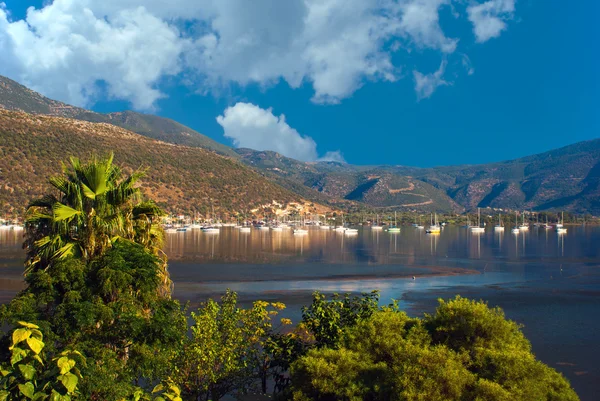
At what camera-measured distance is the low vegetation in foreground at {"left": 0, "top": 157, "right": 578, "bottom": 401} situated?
28.5ft

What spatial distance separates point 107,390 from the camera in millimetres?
7246

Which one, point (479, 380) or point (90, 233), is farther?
point (90, 233)

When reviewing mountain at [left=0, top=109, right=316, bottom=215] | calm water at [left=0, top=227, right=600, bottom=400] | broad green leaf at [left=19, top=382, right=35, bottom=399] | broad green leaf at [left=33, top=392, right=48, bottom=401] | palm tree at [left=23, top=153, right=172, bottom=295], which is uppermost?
mountain at [left=0, top=109, right=316, bottom=215]

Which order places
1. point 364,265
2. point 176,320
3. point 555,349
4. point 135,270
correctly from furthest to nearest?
1. point 364,265
2. point 555,349
3. point 176,320
4. point 135,270

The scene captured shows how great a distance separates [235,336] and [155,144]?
16552 cm

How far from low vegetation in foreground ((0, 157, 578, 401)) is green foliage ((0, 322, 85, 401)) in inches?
32.7

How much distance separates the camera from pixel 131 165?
446 ft

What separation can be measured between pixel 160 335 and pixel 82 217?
2.84 metres

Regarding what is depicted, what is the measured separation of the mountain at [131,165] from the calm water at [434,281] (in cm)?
4370

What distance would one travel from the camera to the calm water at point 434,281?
24922 mm

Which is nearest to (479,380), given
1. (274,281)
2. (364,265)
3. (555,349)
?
(555,349)

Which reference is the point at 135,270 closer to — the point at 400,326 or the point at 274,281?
the point at 400,326

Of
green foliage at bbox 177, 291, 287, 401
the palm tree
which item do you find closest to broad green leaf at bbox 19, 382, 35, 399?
the palm tree

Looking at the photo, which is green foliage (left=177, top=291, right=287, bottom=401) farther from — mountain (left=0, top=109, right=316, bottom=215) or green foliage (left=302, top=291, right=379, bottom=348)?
mountain (left=0, top=109, right=316, bottom=215)
